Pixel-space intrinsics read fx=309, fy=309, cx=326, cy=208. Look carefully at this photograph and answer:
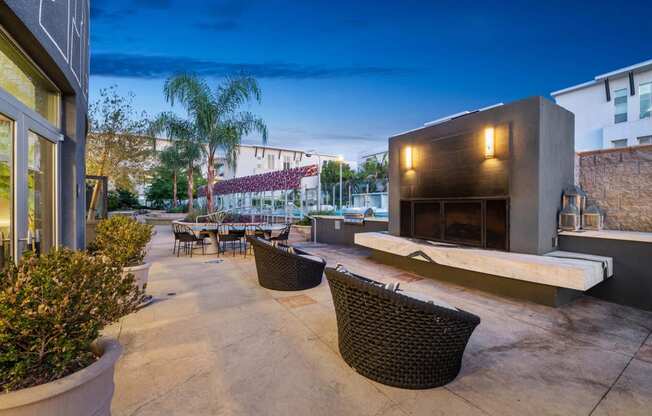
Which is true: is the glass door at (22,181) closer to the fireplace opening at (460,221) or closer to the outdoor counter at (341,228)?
the fireplace opening at (460,221)

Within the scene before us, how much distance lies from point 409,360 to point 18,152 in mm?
3660

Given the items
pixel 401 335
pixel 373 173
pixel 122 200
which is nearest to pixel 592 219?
pixel 401 335

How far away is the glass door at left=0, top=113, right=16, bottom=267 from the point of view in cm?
256

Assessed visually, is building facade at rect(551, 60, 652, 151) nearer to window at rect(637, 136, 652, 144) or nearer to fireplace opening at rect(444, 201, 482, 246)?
window at rect(637, 136, 652, 144)

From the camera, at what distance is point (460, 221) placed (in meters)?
5.18

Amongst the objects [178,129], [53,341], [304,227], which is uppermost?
[178,129]

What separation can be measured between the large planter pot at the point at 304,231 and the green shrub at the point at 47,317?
981 centimetres

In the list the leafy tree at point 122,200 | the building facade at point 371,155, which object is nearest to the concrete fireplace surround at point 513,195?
the building facade at point 371,155

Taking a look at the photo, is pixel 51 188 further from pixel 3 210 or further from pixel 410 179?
pixel 410 179

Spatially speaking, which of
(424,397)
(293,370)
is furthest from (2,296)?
(424,397)

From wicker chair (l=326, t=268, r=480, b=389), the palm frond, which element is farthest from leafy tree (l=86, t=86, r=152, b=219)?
wicker chair (l=326, t=268, r=480, b=389)

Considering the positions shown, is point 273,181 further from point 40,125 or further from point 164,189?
point 164,189

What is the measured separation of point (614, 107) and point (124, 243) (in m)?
18.0

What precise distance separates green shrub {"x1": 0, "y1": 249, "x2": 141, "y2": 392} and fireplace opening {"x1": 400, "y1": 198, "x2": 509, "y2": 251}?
4.81 m
